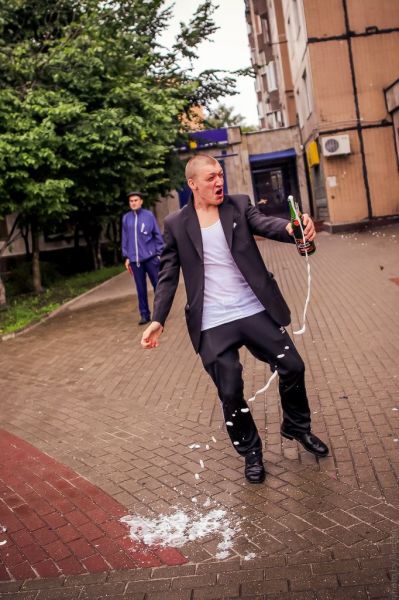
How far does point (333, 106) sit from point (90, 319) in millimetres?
14808

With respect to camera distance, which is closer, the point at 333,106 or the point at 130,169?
the point at 130,169

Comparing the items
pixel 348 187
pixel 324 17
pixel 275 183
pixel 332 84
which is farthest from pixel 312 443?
pixel 275 183

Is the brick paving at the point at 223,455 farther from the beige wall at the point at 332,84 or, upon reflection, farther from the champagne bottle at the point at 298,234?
the beige wall at the point at 332,84


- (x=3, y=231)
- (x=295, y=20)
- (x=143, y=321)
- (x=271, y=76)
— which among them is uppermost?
(x=271, y=76)

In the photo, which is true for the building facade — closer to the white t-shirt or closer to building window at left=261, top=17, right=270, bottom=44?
building window at left=261, top=17, right=270, bottom=44

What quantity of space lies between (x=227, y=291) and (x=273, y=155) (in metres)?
29.1

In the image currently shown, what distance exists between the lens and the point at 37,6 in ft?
57.5

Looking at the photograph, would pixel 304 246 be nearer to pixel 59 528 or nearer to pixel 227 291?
pixel 227 291

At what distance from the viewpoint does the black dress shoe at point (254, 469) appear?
13.0ft

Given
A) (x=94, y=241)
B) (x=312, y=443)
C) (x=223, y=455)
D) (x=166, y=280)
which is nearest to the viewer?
(x=166, y=280)

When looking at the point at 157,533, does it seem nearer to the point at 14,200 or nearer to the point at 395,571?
the point at 395,571

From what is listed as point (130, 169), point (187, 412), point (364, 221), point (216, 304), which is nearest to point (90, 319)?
point (130, 169)

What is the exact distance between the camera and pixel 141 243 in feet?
31.9

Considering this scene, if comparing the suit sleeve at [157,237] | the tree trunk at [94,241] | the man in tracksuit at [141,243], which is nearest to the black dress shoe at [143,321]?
the man in tracksuit at [141,243]
